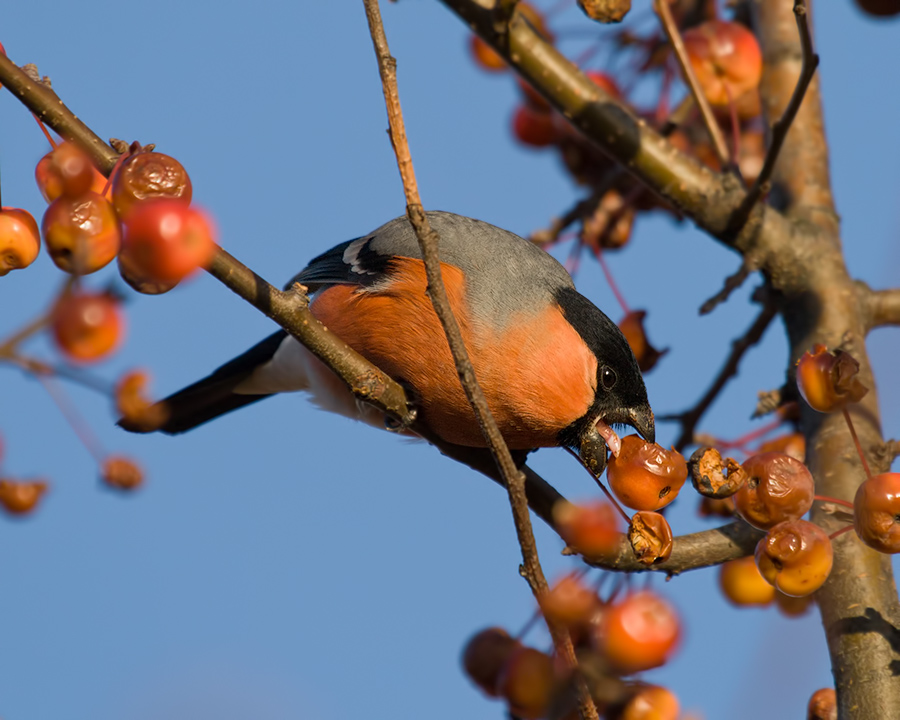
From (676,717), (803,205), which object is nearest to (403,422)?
(676,717)

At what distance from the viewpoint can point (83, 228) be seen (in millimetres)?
1775

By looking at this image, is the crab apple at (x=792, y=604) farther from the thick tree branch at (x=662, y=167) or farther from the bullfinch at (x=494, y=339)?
the thick tree branch at (x=662, y=167)

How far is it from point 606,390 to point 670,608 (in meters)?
0.83

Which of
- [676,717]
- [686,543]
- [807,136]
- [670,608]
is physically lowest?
[676,717]

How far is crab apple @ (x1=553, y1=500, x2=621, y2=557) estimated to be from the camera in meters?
2.18

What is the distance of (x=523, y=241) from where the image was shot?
368cm

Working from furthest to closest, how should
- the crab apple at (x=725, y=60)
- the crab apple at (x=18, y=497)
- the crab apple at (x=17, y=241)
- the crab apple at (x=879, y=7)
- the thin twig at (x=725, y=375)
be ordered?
the crab apple at (x=725, y=60)
the thin twig at (x=725, y=375)
the crab apple at (x=879, y=7)
the crab apple at (x=18, y=497)
the crab apple at (x=17, y=241)

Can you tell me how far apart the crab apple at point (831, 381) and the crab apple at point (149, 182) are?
4.57 feet

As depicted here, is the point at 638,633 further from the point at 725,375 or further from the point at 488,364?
the point at 725,375

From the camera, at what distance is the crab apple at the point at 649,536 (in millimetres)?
2340

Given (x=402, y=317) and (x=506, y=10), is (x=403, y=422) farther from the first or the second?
(x=506, y=10)

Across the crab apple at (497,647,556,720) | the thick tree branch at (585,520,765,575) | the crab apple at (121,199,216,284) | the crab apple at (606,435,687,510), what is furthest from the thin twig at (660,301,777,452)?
the crab apple at (121,199,216,284)

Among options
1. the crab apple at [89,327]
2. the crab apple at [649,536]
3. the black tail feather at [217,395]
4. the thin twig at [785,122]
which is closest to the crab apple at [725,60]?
the thin twig at [785,122]

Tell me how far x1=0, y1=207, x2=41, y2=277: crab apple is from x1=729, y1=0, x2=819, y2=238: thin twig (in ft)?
5.53
